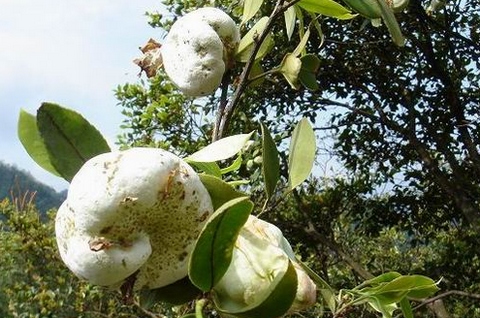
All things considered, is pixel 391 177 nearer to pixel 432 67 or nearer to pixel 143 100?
pixel 432 67

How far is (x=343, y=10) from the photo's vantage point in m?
0.69

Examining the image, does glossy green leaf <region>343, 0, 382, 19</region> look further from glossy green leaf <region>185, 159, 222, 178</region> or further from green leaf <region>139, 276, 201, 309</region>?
green leaf <region>139, 276, 201, 309</region>

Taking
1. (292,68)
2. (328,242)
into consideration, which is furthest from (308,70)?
(328,242)

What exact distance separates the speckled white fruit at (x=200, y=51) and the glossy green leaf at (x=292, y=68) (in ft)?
0.26

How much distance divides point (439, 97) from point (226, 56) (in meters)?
3.20

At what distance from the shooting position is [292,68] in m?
0.71

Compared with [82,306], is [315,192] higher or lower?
higher

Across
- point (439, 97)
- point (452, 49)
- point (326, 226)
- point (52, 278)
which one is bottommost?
point (52, 278)

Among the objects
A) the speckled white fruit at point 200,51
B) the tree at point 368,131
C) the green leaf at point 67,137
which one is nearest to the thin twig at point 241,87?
the speckled white fruit at point 200,51

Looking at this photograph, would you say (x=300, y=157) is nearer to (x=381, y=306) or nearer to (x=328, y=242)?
(x=381, y=306)

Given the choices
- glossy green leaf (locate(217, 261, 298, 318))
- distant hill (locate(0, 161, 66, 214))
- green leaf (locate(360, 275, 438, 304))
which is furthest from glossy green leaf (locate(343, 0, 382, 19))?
distant hill (locate(0, 161, 66, 214))

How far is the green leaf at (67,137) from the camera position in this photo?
44cm

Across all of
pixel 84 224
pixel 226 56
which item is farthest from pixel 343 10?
pixel 84 224

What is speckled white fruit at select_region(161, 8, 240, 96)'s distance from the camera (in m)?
0.62
